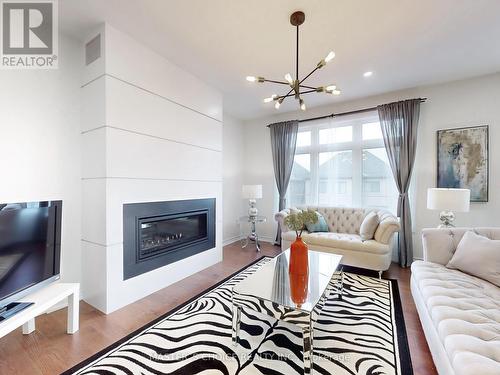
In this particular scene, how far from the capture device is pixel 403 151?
12.0 feet

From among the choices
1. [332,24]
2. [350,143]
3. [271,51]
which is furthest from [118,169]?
[350,143]

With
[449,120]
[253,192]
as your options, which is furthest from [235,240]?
[449,120]

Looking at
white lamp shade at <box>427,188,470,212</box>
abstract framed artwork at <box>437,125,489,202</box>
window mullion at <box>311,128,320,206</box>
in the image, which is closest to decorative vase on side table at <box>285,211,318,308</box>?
white lamp shade at <box>427,188,470,212</box>

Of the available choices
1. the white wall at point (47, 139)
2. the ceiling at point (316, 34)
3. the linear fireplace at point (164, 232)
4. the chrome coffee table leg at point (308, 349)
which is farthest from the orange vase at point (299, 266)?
the white wall at point (47, 139)

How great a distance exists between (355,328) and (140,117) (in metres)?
3.09

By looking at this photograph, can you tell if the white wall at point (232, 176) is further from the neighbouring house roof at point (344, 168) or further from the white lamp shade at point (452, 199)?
the white lamp shade at point (452, 199)

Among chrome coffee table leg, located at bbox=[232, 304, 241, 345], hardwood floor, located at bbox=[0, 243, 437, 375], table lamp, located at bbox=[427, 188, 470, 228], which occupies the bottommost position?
hardwood floor, located at bbox=[0, 243, 437, 375]

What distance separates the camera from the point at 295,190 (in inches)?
192

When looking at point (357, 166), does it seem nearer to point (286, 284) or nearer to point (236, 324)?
point (286, 284)

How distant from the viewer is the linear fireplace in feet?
8.13

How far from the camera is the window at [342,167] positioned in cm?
400

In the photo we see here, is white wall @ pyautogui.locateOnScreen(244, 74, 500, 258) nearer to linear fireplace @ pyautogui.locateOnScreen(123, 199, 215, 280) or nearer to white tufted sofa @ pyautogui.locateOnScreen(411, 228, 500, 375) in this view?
white tufted sofa @ pyautogui.locateOnScreen(411, 228, 500, 375)

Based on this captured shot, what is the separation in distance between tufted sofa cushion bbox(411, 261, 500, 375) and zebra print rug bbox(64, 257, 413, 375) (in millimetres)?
439

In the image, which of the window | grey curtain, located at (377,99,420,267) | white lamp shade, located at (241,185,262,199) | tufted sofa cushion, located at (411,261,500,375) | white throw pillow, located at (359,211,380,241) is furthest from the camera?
white lamp shade, located at (241,185,262,199)
